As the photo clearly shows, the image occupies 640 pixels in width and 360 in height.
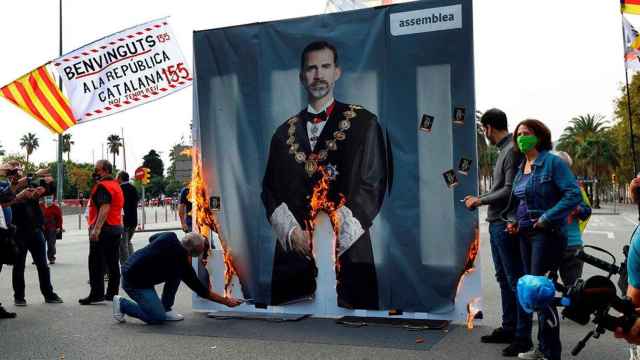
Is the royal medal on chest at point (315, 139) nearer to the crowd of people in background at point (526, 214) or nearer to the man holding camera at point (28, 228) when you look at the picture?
the crowd of people in background at point (526, 214)

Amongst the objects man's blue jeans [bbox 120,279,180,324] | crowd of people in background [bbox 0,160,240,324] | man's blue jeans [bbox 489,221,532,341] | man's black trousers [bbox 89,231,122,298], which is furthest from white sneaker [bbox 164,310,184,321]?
man's blue jeans [bbox 489,221,532,341]

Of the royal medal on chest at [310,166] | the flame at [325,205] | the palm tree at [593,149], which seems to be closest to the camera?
the flame at [325,205]

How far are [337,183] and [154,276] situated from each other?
2290 mm

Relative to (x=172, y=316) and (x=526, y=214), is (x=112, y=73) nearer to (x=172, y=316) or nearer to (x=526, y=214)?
(x=172, y=316)

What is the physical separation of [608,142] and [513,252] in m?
81.1

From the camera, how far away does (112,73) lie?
9047 mm

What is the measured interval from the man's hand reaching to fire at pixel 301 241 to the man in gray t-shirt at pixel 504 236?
2086mm

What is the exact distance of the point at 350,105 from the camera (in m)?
7.33

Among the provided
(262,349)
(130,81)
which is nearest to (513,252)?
(262,349)

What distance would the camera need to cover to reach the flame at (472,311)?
22.0 feet

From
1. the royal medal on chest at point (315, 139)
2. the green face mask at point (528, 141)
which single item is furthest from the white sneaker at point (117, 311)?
the green face mask at point (528, 141)

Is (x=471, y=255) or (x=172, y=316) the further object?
(x=172, y=316)

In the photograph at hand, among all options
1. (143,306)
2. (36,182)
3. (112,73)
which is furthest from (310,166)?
(36,182)

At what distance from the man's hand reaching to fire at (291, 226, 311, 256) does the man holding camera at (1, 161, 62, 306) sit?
11.4 ft
